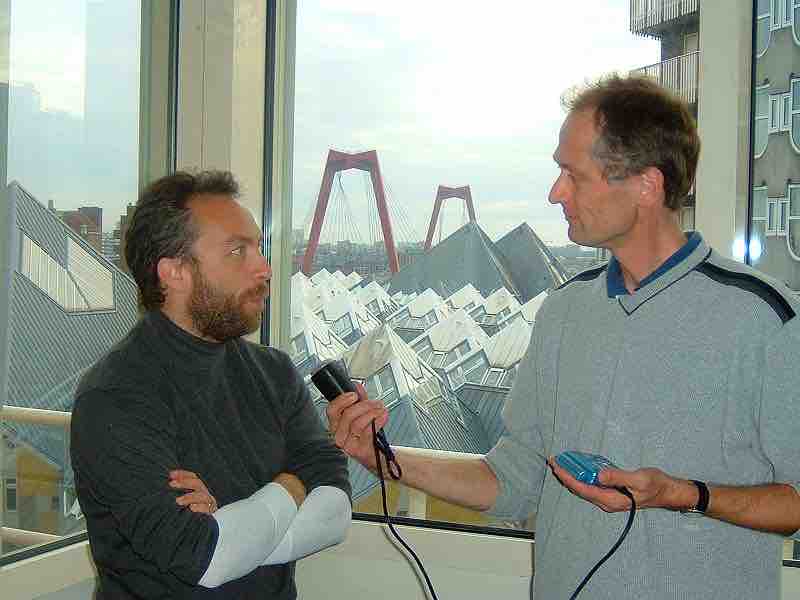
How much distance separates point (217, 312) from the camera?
6.24 ft

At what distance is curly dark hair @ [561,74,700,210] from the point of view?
5.09 ft

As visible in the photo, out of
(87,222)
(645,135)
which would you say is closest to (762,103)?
(645,135)

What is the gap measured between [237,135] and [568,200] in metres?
1.52

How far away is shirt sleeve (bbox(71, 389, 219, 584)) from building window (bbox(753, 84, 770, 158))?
5.60ft

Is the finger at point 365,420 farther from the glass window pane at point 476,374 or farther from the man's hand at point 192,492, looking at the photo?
the glass window pane at point 476,374

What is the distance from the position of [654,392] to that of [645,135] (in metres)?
0.50

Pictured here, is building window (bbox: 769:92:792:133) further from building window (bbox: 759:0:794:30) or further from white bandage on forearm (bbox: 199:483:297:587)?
white bandage on forearm (bbox: 199:483:297:587)

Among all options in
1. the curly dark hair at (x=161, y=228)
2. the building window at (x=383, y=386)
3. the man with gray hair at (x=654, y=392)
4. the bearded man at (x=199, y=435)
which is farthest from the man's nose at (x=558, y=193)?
the building window at (x=383, y=386)

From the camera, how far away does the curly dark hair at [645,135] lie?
1551 millimetres

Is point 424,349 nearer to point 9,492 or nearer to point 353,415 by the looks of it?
point 353,415

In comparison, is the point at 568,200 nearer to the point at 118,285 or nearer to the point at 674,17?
the point at 674,17

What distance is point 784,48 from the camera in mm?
2137

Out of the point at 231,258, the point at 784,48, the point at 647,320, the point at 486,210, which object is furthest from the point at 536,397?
the point at 784,48

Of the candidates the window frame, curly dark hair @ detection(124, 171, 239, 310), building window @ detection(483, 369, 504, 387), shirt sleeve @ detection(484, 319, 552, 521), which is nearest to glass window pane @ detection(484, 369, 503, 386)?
building window @ detection(483, 369, 504, 387)
